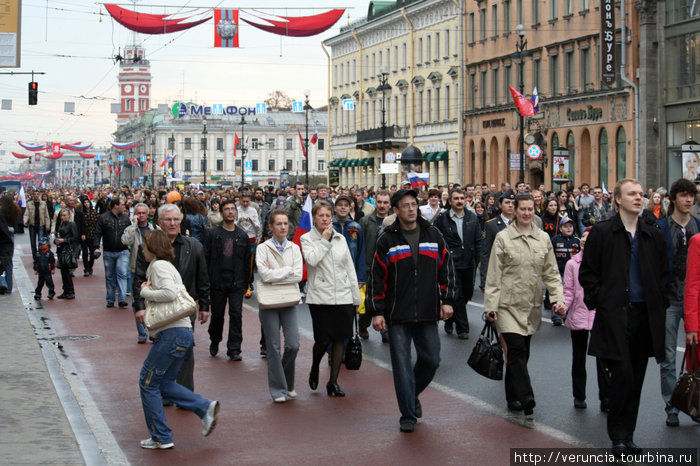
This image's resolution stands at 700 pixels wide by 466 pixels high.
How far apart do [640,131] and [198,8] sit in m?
21.9

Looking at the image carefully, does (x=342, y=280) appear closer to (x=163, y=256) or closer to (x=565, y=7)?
(x=163, y=256)

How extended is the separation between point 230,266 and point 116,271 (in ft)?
20.1

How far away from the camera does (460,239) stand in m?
14.7

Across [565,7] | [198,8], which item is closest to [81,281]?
[198,8]

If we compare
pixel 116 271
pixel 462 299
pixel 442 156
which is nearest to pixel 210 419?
pixel 462 299

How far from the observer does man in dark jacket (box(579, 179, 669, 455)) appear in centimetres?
773

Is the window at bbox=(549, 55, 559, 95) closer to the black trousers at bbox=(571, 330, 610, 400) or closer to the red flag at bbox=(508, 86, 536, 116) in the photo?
the red flag at bbox=(508, 86, 536, 116)

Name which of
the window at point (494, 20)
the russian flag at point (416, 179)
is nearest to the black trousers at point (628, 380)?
the russian flag at point (416, 179)

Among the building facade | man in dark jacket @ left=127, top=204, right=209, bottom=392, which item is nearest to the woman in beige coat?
man in dark jacket @ left=127, top=204, right=209, bottom=392

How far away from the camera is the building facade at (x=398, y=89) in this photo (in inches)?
2500

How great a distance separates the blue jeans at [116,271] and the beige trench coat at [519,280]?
32.4 ft

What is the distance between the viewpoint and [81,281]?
24016 mm

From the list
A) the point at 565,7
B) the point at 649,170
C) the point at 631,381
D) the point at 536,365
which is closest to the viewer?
the point at 631,381

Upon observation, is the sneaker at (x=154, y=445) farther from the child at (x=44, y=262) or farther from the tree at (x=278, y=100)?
the tree at (x=278, y=100)
